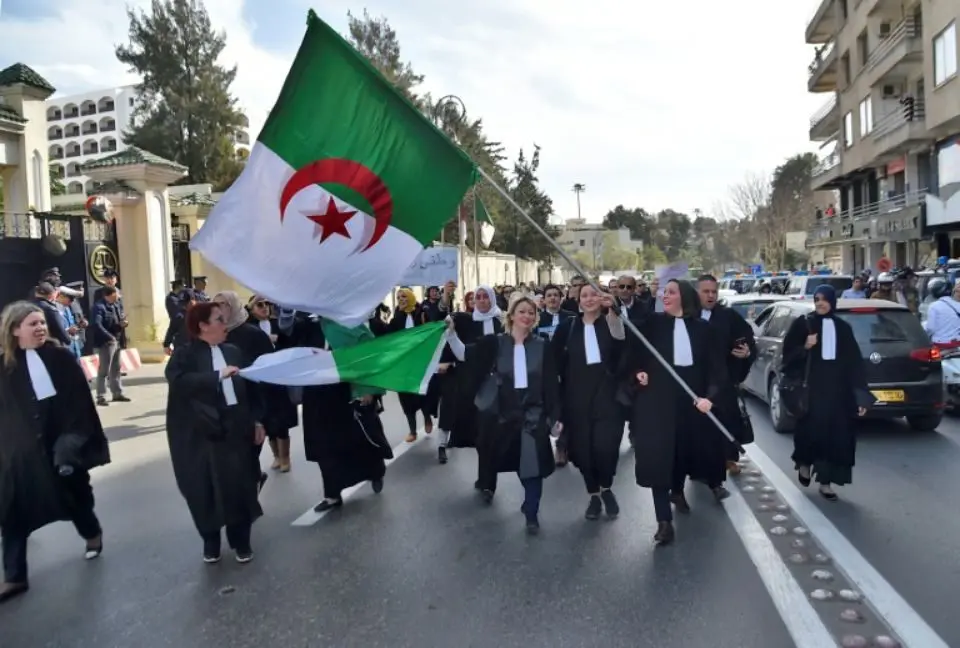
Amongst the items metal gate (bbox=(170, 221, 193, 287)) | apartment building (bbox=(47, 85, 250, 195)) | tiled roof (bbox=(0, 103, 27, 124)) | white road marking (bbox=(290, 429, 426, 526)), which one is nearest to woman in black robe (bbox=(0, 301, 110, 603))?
white road marking (bbox=(290, 429, 426, 526))

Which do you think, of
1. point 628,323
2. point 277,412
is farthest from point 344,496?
point 628,323

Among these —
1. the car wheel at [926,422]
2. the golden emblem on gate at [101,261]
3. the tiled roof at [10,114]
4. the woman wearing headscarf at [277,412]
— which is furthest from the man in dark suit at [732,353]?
the tiled roof at [10,114]

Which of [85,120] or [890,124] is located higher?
[85,120]

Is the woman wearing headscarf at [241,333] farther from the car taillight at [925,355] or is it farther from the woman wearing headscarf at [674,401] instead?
the car taillight at [925,355]

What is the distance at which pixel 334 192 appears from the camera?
5750 millimetres

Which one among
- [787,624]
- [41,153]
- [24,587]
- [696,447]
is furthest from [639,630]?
[41,153]

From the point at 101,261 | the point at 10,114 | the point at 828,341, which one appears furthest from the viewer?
the point at 10,114

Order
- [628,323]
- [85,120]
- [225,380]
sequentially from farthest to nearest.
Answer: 1. [85,120]
2. [628,323]
3. [225,380]

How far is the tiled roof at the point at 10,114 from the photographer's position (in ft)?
66.2

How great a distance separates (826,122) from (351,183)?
45.5m

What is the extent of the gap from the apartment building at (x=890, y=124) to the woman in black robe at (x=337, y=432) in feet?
80.9

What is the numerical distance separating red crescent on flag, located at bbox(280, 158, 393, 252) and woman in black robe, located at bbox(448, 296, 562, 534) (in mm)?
1177

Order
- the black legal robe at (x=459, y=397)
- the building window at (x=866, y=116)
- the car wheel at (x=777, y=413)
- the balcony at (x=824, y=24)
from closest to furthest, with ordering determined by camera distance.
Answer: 1. the black legal robe at (x=459, y=397)
2. the car wheel at (x=777, y=413)
3. the building window at (x=866, y=116)
4. the balcony at (x=824, y=24)

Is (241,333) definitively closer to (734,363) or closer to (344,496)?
(344,496)
